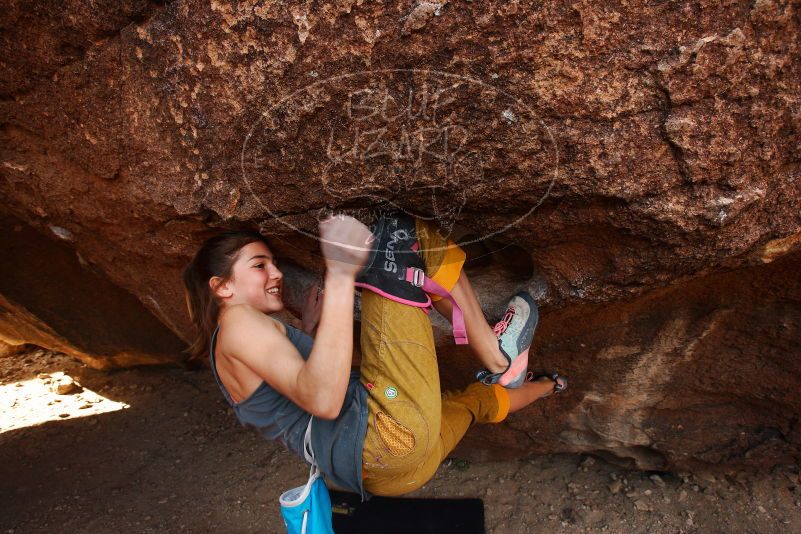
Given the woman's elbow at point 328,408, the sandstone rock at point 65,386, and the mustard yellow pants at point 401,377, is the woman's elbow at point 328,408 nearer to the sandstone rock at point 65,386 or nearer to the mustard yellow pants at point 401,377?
the mustard yellow pants at point 401,377

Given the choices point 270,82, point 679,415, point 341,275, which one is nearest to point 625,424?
point 679,415

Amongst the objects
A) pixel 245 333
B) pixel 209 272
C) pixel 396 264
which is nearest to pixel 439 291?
pixel 396 264

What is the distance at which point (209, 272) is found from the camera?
189 centimetres

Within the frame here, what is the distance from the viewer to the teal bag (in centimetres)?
178

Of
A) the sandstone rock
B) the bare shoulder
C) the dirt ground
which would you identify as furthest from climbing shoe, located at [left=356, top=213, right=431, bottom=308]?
the sandstone rock

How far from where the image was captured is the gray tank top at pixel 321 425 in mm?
1756

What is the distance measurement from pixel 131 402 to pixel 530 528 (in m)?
2.46

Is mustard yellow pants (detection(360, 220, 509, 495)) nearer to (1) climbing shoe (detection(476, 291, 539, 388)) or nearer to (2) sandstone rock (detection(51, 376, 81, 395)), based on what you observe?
(1) climbing shoe (detection(476, 291, 539, 388))

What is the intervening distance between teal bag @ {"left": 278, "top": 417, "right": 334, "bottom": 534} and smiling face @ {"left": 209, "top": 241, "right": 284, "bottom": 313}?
0.40m

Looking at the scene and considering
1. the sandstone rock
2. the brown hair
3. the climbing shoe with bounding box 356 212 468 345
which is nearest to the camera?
the climbing shoe with bounding box 356 212 468 345

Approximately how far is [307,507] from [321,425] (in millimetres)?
244

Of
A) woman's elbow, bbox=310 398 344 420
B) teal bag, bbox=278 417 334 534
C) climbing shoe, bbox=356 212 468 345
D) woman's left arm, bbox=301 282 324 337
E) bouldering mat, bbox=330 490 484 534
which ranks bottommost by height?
bouldering mat, bbox=330 490 484 534

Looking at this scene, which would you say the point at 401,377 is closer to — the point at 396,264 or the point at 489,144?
the point at 396,264

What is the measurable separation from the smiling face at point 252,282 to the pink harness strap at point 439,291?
0.47 metres
